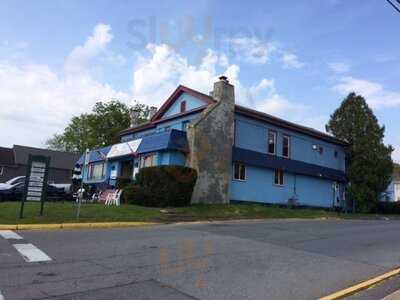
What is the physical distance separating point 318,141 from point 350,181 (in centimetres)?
450

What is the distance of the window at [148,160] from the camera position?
28.5 meters

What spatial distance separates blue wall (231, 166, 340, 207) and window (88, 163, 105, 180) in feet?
37.6

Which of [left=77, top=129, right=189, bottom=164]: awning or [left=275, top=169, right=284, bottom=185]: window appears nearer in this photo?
[left=77, top=129, right=189, bottom=164]: awning

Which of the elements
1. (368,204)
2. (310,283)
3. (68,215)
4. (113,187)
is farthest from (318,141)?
(310,283)

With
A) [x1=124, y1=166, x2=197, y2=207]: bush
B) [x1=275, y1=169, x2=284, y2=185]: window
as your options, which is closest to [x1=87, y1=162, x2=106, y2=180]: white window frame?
[x1=124, y1=166, x2=197, y2=207]: bush

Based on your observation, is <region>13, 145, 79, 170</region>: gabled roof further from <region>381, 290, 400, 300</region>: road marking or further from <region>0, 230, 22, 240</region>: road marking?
<region>381, 290, 400, 300</region>: road marking

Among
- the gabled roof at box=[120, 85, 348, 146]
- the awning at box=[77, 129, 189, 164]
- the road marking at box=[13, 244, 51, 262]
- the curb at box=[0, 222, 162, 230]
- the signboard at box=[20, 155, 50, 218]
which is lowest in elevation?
the road marking at box=[13, 244, 51, 262]

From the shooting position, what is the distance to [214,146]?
91.9 ft

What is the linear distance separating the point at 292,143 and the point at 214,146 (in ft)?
28.0

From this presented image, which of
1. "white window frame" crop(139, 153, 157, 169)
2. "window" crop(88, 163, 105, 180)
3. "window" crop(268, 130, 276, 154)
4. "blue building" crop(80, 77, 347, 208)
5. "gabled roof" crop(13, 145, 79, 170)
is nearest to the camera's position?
"blue building" crop(80, 77, 347, 208)

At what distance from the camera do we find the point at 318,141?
3653 cm

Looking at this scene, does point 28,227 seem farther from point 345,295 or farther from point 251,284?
point 345,295

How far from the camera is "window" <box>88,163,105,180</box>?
116ft

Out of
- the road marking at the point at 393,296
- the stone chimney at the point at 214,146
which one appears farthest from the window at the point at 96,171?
the road marking at the point at 393,296
